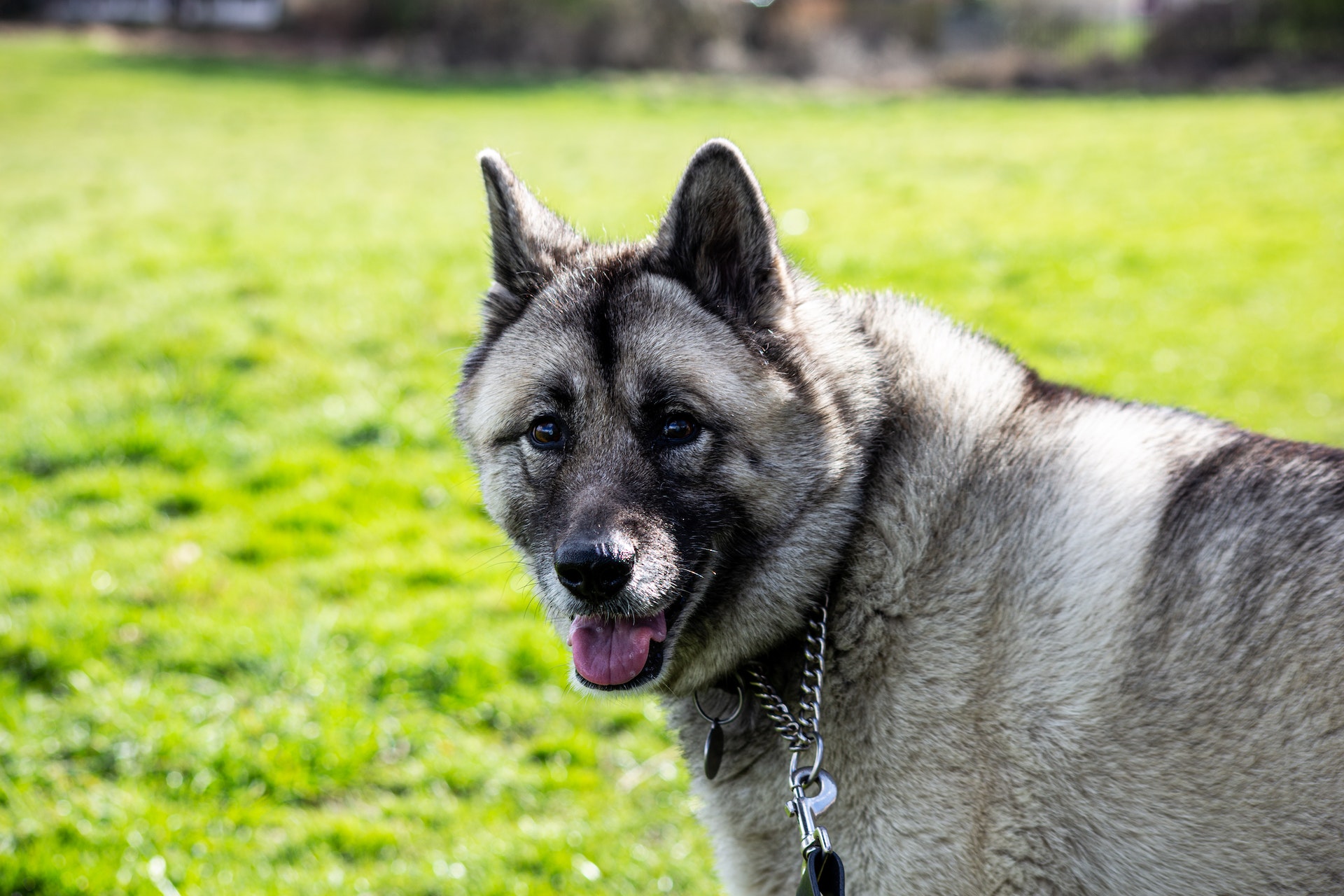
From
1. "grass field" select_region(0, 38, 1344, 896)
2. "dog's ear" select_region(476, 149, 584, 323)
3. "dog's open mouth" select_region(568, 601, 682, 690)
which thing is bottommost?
"grass field" select_region(0, 38, 1344, 896)

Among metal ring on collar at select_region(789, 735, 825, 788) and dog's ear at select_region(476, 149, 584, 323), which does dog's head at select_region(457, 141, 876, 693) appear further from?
metal ring on collar at select_region(789, 735, 825, 788)

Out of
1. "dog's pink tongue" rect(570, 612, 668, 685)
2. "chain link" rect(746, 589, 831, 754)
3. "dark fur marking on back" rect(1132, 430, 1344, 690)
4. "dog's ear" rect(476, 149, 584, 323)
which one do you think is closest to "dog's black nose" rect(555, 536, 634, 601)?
"dog's pink tongue" rect(570, 612, 668, 685)

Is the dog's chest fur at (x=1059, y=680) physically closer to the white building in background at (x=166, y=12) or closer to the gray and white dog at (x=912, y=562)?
the gray and white dog at (x=912, y=562)

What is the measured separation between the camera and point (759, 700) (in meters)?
2.72

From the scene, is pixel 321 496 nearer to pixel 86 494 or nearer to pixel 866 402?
pixel 86 494

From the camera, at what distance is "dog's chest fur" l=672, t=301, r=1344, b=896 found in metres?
2.16

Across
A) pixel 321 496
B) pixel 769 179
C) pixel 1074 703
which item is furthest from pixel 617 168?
pixel 1074 703

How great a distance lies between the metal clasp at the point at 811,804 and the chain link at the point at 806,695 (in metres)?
0.07

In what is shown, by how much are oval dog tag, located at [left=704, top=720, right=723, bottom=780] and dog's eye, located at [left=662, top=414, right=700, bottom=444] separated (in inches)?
29.2

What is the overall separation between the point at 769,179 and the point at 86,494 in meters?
8.92

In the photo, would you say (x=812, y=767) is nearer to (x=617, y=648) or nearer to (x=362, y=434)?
(x=617, y=648)

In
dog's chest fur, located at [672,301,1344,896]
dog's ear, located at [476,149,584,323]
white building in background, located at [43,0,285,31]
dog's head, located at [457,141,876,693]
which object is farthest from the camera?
white building in background, located at [43,0,285,31]

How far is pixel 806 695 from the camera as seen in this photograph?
2525mm

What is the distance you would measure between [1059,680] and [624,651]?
102 centimetres
